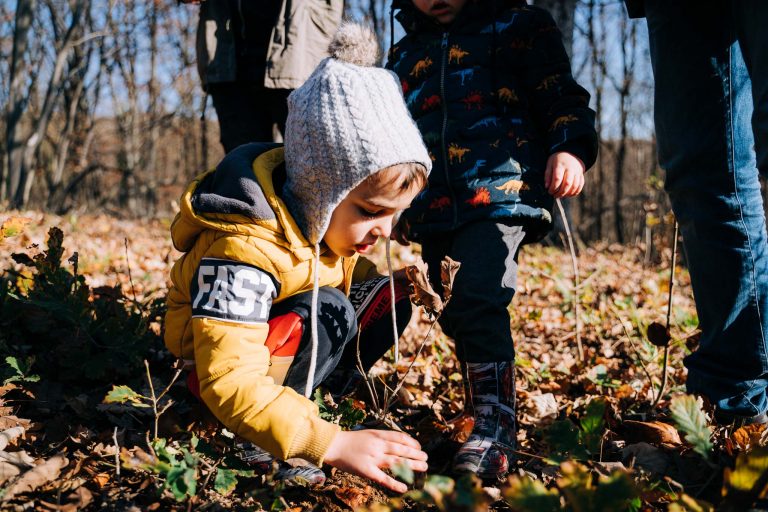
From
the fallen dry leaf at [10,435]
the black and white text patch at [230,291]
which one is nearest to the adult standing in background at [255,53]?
the black and white text patch at [230,291]

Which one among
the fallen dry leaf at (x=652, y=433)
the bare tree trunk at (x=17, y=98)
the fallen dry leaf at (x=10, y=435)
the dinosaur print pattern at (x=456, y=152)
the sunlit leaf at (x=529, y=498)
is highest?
the bare tree trunk at (x=17, y=98)

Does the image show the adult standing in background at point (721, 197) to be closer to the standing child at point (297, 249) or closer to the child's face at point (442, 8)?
the child's face at point (442, 8)

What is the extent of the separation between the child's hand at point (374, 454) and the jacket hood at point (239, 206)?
58 cm

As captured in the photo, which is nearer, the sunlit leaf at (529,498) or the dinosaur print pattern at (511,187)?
the sunlit leaf at (529,498)

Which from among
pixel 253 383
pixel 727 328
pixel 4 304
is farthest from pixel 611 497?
pixel 4 304

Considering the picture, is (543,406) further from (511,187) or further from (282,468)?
(282,468)

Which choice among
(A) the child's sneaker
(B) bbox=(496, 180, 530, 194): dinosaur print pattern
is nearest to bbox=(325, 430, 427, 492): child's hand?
(A) the child's sneaker

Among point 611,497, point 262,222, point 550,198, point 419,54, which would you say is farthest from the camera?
point 419,54

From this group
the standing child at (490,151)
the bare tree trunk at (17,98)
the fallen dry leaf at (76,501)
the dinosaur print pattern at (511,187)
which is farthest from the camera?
the bare tree trunk at (17,98)

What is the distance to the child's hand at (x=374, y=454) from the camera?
51.4 inches

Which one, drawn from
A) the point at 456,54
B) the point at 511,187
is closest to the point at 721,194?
the point at 511,187

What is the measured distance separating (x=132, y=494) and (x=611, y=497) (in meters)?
1.11

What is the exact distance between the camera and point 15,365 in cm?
170

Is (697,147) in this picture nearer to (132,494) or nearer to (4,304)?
(132,494)
